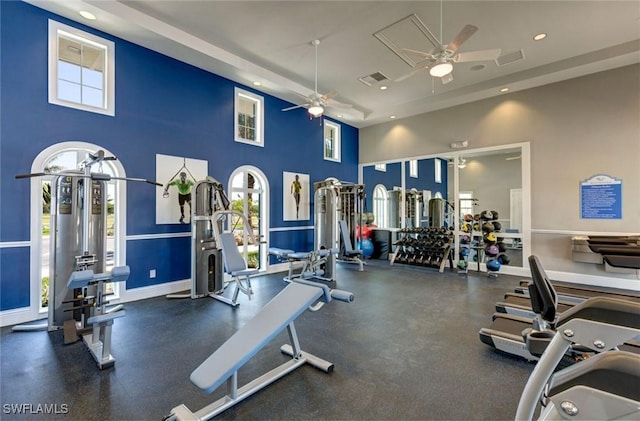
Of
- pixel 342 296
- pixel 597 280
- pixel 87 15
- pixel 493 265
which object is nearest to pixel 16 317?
pixel 87 15

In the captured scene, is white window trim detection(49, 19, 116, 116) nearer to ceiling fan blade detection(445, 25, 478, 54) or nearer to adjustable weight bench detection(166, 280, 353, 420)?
adjustable weight bench detection(166, 280, 353, 420)

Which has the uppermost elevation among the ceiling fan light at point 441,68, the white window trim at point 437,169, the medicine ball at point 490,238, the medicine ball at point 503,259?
the ceiling fan light at point 441,68

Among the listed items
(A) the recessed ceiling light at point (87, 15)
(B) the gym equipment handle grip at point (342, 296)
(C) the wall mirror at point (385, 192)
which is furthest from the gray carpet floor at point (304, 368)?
(C) the wall mirror at point (385, 192)

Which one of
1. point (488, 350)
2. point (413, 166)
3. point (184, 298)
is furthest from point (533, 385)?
point (413, 166)

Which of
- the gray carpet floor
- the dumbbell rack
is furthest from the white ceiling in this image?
the gray carpet floor

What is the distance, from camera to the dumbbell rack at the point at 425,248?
7.28 metres

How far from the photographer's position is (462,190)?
Answer: 751 cm

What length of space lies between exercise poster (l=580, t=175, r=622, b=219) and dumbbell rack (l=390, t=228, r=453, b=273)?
267 cm

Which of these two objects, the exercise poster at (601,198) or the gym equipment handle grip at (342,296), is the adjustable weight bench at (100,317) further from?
the exercise poster at (601,198)

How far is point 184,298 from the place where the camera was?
4777mm

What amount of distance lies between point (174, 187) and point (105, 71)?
2.02 meters

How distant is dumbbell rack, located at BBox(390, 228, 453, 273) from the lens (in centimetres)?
728

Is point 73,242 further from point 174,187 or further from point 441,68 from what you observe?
point 441,68

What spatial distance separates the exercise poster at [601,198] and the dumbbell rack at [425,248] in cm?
267
